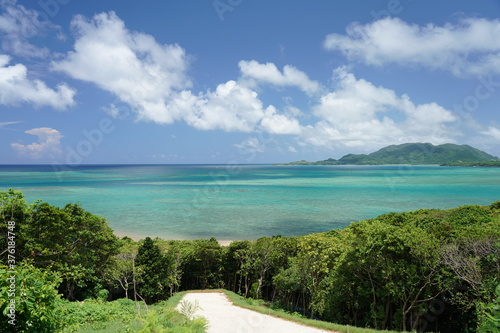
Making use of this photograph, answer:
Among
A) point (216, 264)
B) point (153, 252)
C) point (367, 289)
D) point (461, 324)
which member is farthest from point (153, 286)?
point (461, 324)

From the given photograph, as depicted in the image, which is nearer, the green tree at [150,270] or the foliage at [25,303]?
the foliage at [25,303]

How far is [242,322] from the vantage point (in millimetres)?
16312

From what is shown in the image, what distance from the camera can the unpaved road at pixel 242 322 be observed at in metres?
14.5

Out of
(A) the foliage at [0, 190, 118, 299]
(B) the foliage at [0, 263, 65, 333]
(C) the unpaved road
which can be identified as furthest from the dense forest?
(B) the foliage at [0, 263, 65, 333]

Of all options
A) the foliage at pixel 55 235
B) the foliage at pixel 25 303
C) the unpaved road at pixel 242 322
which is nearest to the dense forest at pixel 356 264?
the foliage at pixel 55 235

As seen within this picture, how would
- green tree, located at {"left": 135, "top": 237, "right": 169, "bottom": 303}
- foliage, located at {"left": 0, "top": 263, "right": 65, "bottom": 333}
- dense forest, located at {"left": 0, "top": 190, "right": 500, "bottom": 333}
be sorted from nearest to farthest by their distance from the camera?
foliage, located at {"left": 0, "top": 263, "right": 65, "bottom": 333} → dense forest, located at {"left": 0, "top": 190, "right": 500, "bottom": 333} → green tree, located at {"left": 135, "top": 237, "right": 169, "bottom": 303}

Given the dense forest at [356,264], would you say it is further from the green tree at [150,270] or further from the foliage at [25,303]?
the foliage at [25,303]

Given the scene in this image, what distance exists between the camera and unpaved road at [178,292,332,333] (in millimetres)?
14508

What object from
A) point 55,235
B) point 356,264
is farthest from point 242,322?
point 55,235

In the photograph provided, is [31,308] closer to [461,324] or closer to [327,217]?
[461,324]

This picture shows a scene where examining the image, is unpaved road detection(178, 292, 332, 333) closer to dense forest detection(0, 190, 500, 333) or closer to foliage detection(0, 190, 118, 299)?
dense forest detection(0, 190, 500, 333)

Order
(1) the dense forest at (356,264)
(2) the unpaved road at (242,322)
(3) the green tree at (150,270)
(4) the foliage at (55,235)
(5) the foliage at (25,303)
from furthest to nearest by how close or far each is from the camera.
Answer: (3) the green tree at (150,270) < (4) the foliage at (55,235) < (2) the unpaved road at (242,322) < (1) the dense forest at (356,264) < (5) the foliage at (25,303)

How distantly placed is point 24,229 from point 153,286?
1308cm

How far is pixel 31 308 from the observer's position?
404 cm
